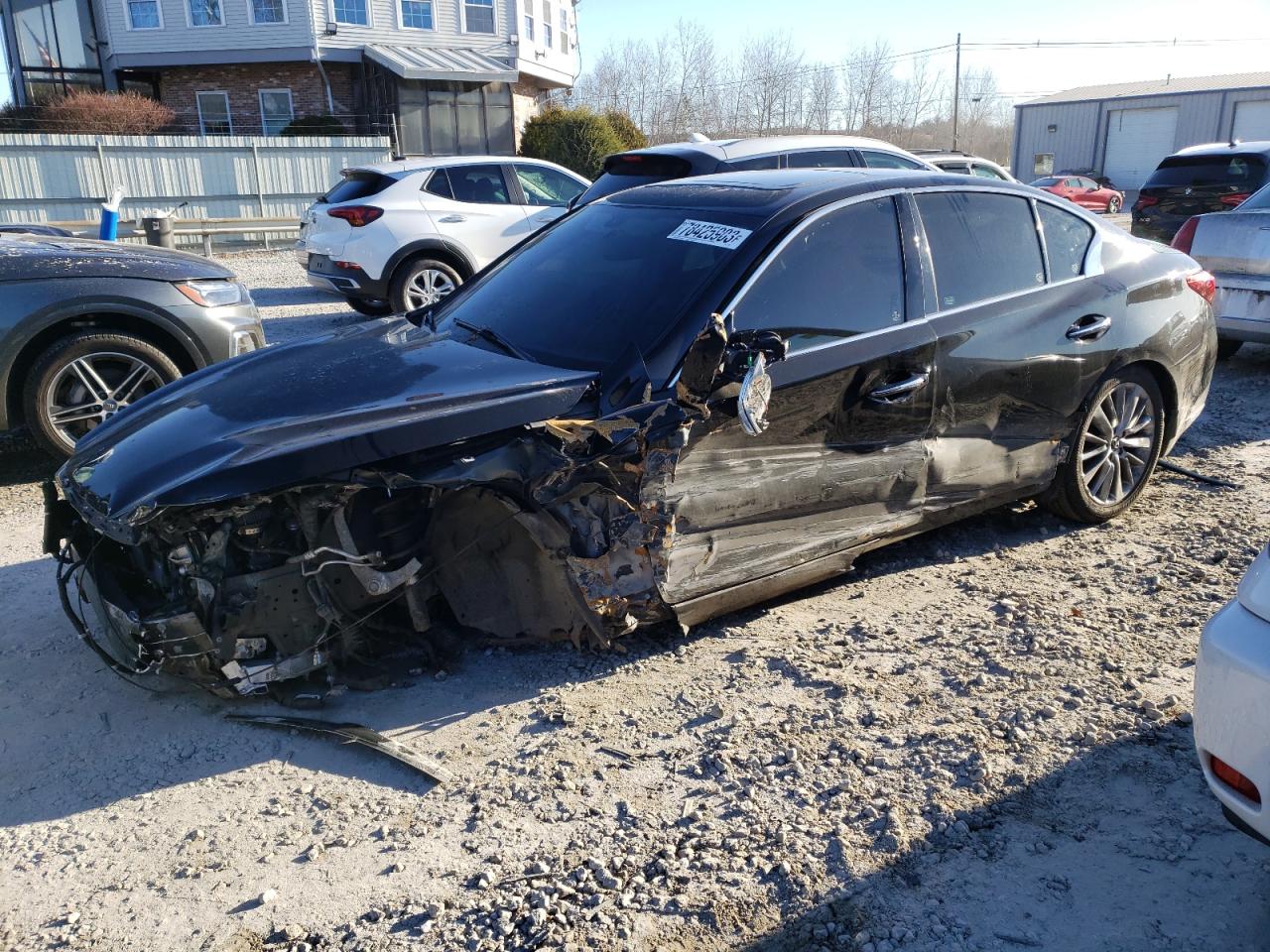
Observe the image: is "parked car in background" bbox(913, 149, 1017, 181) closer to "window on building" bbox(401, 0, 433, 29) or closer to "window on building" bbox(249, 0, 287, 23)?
"window on building" bbox(401, 0, 433, 29)

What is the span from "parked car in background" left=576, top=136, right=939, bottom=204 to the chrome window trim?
3101 mm

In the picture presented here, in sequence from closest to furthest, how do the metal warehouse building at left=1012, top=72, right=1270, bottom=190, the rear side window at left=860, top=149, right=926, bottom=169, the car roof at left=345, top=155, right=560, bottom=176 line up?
the rear side window at left=860, top=149, right=926, bottom=169, the car roof at left=345, top=155, right=560, bottom=176, the metal warehouse building at left=1012, top=72, right=1270, bottom=190

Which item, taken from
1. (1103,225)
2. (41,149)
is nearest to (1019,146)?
(41,149)

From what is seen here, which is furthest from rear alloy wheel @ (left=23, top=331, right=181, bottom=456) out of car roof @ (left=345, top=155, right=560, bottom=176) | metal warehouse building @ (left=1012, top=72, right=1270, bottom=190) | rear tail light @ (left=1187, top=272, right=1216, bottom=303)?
metal warehouse building @ (left=1012, top=72, right=1270, bottom=190)

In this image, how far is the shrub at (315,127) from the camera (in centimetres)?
2686

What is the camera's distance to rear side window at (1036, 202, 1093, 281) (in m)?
4.69

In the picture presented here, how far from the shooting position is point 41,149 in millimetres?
19703

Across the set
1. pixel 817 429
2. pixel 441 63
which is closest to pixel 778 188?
pixel 817 429

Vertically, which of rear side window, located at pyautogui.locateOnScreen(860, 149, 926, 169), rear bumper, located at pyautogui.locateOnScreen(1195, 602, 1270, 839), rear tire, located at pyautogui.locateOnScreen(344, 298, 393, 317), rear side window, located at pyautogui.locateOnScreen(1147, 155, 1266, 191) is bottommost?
rear tire, located at pyautogui.locateOnScreen(344, 298, 393, 317)

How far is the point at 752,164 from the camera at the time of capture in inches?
319

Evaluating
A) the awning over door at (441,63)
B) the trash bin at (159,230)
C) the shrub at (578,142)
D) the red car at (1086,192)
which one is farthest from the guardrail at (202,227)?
the red car at (1086,192)

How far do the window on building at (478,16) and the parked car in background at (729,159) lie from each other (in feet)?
79.1

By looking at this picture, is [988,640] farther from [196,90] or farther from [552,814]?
[196,90]

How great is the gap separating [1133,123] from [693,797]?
4864cm
